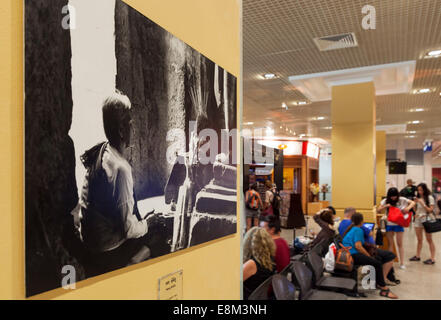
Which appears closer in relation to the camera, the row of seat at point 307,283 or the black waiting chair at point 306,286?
the row of seat at point 307,283

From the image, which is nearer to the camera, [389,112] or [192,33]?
[192,33]

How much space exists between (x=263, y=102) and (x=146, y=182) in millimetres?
7828

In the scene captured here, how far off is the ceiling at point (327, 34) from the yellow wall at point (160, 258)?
2.26m

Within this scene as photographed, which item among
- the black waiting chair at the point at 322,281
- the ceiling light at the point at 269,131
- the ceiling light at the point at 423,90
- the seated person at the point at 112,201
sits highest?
the ceiling light at the point at 423,90

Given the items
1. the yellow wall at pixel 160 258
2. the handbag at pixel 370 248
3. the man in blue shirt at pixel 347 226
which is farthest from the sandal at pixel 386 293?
the yellow wall at pixel 160 258

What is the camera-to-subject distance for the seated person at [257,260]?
125 inches

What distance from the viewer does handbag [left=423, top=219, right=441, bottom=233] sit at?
6.44m

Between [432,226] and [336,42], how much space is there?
4.19m

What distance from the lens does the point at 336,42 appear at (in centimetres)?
466

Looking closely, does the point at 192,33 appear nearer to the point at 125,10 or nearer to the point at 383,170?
the point at 125,10

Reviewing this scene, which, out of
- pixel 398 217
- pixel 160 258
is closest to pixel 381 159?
pixel 398 217

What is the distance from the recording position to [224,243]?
1592mm

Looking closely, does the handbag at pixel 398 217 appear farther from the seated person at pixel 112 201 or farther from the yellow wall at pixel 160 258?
the seated person at pixel 112 201
